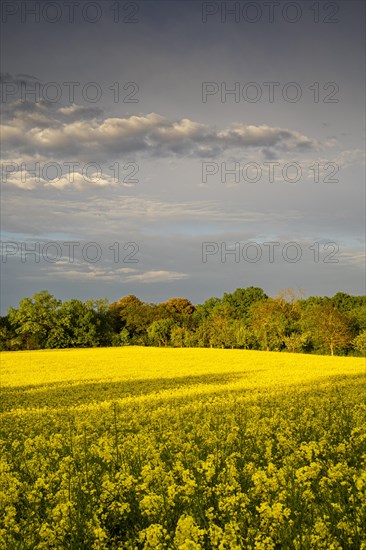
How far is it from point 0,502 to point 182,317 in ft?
265

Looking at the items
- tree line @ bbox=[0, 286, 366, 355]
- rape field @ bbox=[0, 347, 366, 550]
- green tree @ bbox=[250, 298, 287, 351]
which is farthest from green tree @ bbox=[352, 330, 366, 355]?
rape field @ bbox=[0, 347, 366, 550]

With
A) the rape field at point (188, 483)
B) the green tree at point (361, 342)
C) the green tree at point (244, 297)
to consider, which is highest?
the green tree at point (244, 297)

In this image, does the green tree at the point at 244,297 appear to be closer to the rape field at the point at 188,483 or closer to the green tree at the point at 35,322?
the green tree at the point at 35,322

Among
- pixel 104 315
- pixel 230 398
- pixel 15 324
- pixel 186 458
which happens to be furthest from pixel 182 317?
pixel 186 458

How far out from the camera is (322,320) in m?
59.8

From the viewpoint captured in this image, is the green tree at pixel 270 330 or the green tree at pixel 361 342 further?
the green tree at pixel 270 330

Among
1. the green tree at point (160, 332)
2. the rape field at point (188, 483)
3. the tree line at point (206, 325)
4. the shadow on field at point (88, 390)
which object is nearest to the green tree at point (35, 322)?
the tree line at point (206, 325)

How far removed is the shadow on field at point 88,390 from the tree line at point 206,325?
34406 mm

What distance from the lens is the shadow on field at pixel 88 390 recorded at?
20.0m

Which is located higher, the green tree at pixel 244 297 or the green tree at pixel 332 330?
the green tree at pixel 244 297

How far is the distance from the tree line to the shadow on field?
113ft

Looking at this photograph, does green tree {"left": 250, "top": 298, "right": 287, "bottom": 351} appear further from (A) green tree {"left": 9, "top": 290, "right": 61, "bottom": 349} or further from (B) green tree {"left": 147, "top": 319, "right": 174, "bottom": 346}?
(A) green tree {"left": 9, "top": 290, "right": 61, "bottom": 349}

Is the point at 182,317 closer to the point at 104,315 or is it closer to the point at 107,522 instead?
the point at 104,315

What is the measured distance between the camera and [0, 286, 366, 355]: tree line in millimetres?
62031
